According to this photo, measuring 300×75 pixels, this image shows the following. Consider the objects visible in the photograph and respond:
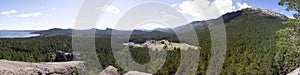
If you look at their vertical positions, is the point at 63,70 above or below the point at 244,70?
above

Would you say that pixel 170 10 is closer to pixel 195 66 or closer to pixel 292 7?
pixel 292 7

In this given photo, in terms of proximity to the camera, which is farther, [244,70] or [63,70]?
[244,70]

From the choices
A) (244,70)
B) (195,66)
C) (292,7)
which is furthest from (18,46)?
(292,7)

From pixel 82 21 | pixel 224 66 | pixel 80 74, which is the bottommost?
pixel 224 66

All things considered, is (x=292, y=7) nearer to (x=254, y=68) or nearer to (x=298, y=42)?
(x=298, y=42)

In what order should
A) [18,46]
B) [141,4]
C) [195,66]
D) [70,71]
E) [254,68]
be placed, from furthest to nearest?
[18,46] < [195,66] < [254,68] < [141,4] < [70,71]

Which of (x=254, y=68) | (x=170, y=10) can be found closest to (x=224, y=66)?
(x=254, y=68)

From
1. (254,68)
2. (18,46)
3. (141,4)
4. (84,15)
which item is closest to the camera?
(84,15)
